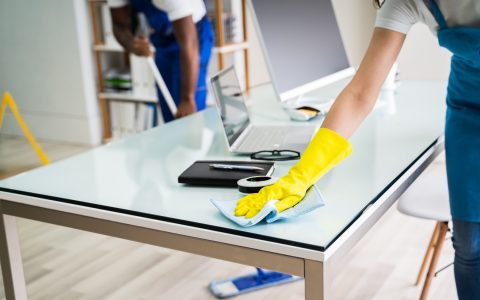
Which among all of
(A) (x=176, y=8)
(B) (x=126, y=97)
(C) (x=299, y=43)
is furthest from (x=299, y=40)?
(B) (x=126, y=97)

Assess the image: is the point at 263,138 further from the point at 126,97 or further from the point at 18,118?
the point at 126,97

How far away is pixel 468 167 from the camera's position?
131cm

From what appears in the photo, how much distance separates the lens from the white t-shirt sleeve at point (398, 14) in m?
1.29

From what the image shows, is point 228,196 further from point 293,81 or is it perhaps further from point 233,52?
point 233,52

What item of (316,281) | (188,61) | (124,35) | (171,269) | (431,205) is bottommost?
(171,269)

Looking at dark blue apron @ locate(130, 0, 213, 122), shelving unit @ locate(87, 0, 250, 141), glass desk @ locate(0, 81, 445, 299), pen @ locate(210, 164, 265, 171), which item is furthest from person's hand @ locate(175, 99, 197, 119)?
shelving unit @ locate(87, 0, 250, 141)

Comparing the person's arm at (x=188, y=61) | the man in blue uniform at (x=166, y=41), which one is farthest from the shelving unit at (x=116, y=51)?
the person's arm at (x=188, y=61)

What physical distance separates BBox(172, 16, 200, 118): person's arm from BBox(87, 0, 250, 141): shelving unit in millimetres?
1363

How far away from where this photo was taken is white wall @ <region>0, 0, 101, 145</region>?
4.27 metres

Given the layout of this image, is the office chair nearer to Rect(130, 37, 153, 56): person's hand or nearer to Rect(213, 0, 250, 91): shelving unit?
Rect(130, 37, 153, 56): person's hand

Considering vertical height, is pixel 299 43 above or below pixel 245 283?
above

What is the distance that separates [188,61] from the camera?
99.6 inches

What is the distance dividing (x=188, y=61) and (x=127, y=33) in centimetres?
68

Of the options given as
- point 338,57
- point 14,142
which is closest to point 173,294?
point 338,57
